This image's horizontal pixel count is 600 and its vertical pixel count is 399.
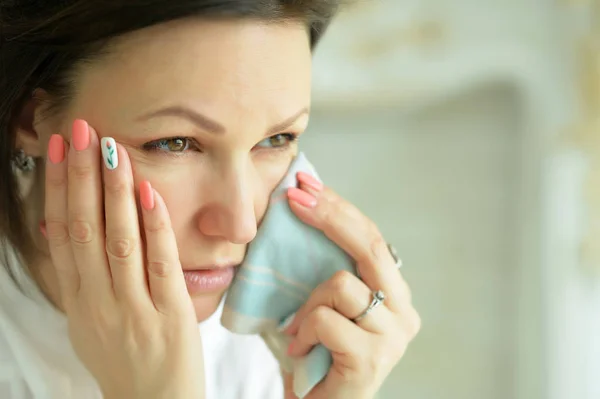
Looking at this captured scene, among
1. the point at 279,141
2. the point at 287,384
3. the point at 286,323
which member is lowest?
the point at 287,384

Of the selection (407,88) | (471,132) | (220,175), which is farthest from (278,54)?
(471,132)

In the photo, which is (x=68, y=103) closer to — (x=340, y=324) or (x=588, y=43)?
(x=340, y=324)

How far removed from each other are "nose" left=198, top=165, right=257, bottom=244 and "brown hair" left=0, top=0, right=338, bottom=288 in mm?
166

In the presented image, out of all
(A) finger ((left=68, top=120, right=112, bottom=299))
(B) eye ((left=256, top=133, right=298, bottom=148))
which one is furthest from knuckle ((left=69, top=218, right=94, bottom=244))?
(B) eye ((left=256, top=133, right=298, bottom=148))

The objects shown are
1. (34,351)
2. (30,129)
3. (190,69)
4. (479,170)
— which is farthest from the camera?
(479,170)

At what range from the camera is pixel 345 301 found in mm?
865

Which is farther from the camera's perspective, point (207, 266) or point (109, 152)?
point (207, 266)

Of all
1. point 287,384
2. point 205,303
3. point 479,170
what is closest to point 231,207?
point 205,303

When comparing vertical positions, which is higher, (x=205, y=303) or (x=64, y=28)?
(x=64, y=28)

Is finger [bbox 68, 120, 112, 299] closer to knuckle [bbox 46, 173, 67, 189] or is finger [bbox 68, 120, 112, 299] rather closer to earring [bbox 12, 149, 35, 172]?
knuckle [bbox 46, 173, 67, 189]

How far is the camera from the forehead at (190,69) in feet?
2.30

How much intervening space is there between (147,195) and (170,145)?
6cm

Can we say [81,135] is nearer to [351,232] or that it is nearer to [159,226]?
[159,226]

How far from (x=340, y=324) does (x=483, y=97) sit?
35.7 inches
